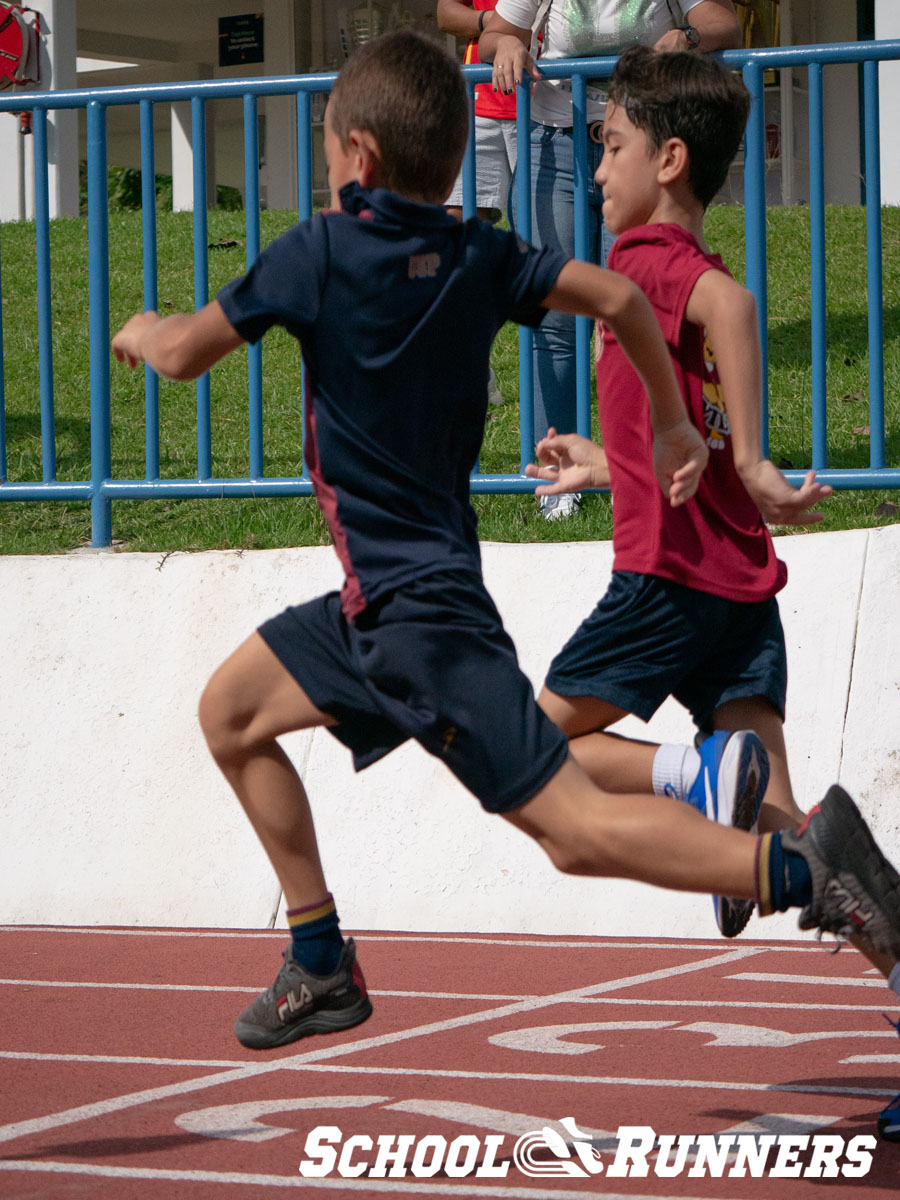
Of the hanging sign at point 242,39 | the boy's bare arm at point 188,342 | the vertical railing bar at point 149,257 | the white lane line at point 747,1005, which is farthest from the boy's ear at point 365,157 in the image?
the hanging sign at point 242,39

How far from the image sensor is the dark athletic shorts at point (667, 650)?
3504 millimetres

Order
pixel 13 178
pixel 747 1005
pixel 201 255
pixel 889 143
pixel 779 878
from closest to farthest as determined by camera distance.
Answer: pixel 779 878 → pixel 747 1005 → pixel 201 255 → pixel 889 143 → pixel 13 178

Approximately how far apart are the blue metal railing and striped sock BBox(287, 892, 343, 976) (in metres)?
3.37

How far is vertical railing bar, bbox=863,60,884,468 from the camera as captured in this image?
6.34 m

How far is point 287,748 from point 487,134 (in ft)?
9.31

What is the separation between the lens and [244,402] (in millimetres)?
9703

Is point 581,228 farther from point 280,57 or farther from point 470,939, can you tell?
point 280,57

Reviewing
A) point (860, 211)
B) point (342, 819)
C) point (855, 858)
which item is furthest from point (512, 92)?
point (860, 211)

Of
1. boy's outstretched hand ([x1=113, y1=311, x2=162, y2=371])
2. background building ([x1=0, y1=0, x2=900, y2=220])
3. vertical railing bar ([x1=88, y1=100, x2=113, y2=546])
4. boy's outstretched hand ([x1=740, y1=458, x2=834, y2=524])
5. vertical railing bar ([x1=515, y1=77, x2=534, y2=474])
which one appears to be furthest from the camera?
background building ([x1=0, y1=0, x2=900, y2=220])

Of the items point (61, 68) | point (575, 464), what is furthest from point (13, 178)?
point (575, 464)

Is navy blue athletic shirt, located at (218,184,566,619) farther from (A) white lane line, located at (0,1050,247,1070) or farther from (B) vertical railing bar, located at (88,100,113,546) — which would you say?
(B) vertical railing bar, located at (88,100,113,546)

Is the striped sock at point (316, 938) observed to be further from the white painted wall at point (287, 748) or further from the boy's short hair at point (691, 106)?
the white painted wall at point (287, 748)

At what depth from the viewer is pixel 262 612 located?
6461 millimetres

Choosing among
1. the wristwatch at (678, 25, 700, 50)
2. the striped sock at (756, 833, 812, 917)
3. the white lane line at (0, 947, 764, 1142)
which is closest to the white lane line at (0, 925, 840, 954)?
the white lane line at (0, 947, 764, 1142)
